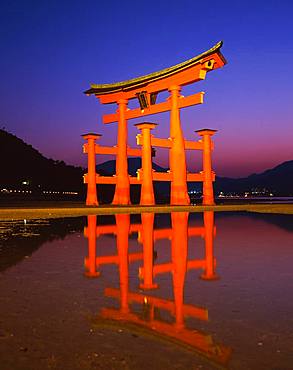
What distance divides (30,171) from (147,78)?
28555 millimetres

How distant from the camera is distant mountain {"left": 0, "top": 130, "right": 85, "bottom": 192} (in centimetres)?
5167

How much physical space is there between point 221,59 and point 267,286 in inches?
920

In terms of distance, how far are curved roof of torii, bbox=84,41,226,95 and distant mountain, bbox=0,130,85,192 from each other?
20.5 metres

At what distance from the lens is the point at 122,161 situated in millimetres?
34750

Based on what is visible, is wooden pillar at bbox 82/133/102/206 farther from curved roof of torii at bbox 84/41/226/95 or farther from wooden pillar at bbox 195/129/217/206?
wooden pillar at bbox 195/129/217/206

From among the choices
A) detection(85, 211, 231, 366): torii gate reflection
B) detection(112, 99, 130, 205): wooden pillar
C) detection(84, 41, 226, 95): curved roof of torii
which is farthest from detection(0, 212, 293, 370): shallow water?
detection(112, 99, 130, 205): wooden pillar

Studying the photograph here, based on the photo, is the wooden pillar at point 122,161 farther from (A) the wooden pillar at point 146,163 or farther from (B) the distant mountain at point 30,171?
(B) the distant mountain at point 30,171

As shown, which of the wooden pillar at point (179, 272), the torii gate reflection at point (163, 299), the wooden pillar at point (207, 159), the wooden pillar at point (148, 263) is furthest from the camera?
the wooden pillar at point (207, 159)

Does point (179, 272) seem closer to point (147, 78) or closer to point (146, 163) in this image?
point (147, 78)

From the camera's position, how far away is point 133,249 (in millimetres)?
7820

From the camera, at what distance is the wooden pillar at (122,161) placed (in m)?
34.6

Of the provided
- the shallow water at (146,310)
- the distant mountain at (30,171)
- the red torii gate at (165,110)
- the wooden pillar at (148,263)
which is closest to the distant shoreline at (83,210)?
the red torii gate at (165,110)

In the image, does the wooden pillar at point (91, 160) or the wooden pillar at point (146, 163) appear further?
the wooden pillar at point (91, 160)

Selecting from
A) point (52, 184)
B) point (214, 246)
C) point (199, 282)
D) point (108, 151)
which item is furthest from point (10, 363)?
point (52, 184)
